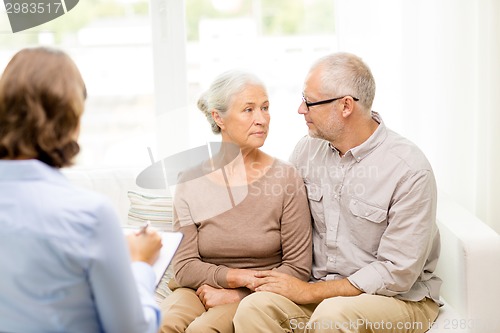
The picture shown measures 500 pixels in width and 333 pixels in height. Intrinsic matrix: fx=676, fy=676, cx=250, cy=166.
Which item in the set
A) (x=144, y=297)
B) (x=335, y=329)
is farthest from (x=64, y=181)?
(x=335, y=329)

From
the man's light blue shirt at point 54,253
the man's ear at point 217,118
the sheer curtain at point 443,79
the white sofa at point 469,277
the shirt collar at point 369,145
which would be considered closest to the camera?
the man's light blue shirt at point 54,253

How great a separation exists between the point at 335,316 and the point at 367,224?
1.21 ft

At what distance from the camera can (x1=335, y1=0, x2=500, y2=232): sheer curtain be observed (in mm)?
2887

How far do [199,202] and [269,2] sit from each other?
117 cm

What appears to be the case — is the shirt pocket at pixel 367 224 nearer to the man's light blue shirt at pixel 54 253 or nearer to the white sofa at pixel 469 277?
the white sofa at pixel 469 277

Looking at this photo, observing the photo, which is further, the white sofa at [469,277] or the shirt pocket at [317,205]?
the shirt pocket at [317,205]

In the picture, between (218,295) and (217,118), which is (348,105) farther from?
(218,295)

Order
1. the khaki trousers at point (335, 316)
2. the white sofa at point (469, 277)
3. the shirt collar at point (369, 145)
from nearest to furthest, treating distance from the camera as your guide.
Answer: the khaki trousers at point (335, 316) < the white sofa at point (469, 277) < the shirt collar at point (369, 145)

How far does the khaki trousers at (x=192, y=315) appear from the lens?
212 cm

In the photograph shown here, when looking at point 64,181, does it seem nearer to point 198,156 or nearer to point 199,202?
point 199,202

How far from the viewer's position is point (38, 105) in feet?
4.03

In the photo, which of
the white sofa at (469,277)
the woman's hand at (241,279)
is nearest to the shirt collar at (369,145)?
the white sofa at (469,277)

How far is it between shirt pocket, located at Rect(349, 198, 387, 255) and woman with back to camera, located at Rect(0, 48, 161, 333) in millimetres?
1146

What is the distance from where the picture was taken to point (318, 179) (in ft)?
7.87
